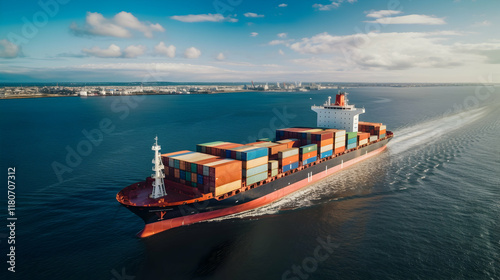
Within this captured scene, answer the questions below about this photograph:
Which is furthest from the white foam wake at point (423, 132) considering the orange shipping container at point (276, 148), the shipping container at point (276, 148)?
the orange shipping container at point (276, 148)

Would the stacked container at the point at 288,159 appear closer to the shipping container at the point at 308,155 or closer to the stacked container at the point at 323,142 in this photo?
the shipping container at the point at 308,155

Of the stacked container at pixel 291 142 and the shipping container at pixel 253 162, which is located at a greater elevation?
the stacked container at pixel 291 142

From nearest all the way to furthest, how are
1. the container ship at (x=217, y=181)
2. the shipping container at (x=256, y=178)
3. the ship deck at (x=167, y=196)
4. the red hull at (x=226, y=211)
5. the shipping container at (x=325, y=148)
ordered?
the ship deck at (x=167, y=196)
the red hull at (x=226, y=211)
the container ship at (x=217, y=181)
the shipping container at (x=256, y=178)
the shipping container at (x=325, y=148)

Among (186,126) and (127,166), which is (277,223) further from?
(186,126)

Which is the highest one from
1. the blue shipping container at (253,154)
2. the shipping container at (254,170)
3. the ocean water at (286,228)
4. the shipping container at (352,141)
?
the blue shipping container at (253,154)

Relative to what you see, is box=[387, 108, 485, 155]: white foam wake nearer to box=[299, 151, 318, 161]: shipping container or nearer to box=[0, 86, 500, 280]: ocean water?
box=[0, 86, 500, 280]: ocean water

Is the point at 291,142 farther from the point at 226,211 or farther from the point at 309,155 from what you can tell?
the point at 226,211

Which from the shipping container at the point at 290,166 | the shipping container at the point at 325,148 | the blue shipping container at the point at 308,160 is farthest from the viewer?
the shipping container at the point at 325,148

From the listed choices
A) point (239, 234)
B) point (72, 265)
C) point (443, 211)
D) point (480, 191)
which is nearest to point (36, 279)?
point (72, 265)
